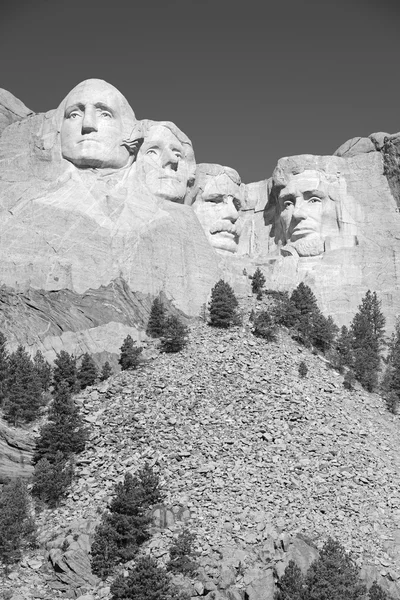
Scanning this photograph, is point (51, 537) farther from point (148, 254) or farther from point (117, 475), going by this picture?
point (148, 254)

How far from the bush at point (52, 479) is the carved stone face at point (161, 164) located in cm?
1492

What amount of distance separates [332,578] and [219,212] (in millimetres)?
23037

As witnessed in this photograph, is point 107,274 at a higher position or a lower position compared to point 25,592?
higher

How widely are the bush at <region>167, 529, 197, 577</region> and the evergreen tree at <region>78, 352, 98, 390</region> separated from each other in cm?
860

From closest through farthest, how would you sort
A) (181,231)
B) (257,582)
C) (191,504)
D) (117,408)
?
(257,582)
(191,504)
(117,408)
(181,231)

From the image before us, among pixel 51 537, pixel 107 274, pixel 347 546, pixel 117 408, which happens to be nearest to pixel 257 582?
pixel 347 546

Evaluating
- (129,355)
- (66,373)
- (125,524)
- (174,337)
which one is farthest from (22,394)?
(125,524)

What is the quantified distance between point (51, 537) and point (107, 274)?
12.9 m

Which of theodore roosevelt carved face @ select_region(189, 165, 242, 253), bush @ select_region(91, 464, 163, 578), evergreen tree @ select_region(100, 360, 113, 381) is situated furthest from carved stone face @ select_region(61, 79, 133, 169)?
bush @ select_region(91, 464, 163, 578)

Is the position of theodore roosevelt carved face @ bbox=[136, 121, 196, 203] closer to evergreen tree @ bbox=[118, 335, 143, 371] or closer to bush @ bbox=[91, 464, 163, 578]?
evergreen tree @ bbox=[118, 335, 143, 371]

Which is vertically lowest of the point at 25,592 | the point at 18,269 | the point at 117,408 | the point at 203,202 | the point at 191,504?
the point at 25,592

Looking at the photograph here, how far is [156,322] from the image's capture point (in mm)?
→ 43281

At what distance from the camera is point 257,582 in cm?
3122

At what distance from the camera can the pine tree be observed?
35.7 metres
